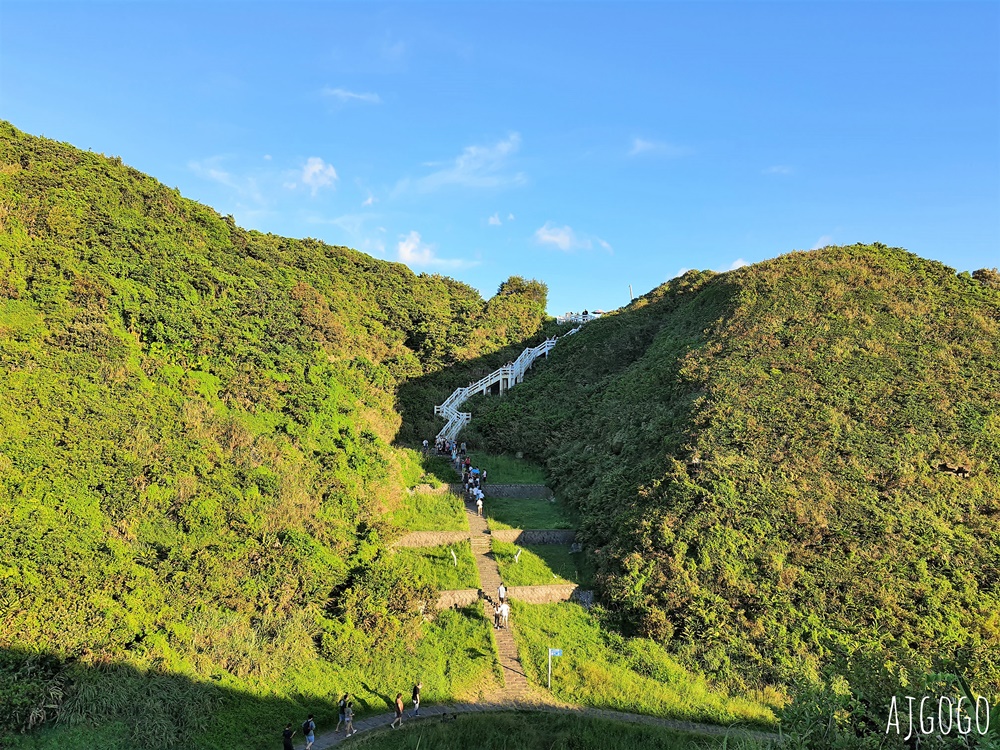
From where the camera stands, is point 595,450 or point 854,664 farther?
point 595,450

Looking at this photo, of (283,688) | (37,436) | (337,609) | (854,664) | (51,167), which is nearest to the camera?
(854,664)

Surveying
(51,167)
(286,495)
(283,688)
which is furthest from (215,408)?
(51,167)

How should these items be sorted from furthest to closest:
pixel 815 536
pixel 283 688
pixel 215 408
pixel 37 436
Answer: pixel 215 408, pixel 815 536, pixel 37 436, pixel 283 688

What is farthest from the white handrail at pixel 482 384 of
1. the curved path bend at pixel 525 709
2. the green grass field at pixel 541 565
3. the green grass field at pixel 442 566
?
the curved path bend at pixel 525 709

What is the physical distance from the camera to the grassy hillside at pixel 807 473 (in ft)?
49.3

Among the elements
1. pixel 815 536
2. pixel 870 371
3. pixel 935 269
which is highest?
pixel 935 269

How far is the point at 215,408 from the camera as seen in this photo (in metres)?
19.0

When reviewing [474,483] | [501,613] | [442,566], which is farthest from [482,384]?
[501,613]

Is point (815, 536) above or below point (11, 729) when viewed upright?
above

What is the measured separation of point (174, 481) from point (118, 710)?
20.2 feet

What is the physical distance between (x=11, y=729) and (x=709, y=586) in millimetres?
17335

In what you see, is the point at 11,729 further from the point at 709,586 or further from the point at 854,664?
the point at 709,586

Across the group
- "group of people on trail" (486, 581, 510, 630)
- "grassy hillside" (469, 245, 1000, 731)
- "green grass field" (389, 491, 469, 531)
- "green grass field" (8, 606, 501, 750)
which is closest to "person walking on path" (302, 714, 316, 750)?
"green grass field" (8, 606, 501, 750)

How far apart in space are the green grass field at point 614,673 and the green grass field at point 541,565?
3.79 ft
